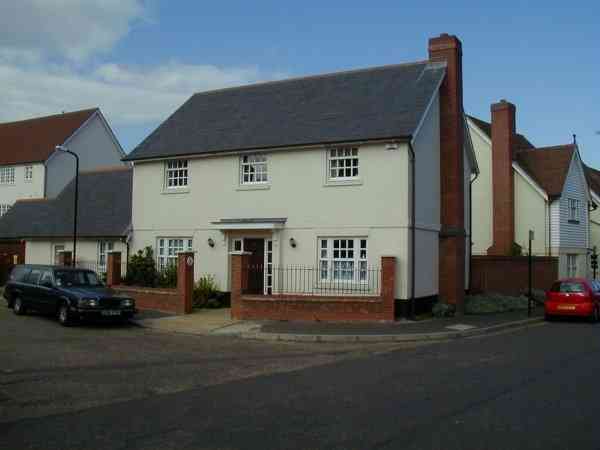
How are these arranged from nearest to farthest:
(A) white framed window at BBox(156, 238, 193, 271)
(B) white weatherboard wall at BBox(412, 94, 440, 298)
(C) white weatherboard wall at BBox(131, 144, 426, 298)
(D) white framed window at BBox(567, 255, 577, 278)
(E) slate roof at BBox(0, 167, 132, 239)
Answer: (C) white weatherboard wall at BBox(131, 144, 426, 298), (B) white weatherboard wall at BBox(412, 94, 440, 298), (A) white framed window at BBox(156, 238, 193, 271), (E) slate roof at BBox(0, 167, 132, 239), (D) white framed window at BBox(567, 255, 577, 278)

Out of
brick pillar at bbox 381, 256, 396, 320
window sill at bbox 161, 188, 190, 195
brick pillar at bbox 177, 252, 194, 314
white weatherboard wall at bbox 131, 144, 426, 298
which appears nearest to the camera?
brick pillar at bbox 381, 256, 396, 320

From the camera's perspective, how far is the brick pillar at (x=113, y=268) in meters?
22.7

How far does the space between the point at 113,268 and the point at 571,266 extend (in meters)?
23.1

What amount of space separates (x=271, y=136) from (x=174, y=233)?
17.1ft

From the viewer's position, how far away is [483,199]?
33531mm

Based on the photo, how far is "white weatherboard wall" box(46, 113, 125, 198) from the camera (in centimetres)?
4544

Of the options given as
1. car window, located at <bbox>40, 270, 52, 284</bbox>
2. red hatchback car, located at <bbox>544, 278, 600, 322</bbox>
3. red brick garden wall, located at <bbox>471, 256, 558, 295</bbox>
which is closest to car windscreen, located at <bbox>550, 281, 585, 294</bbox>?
red hatchback car, located at <bbox>544, 278, 600, 322</bbox>

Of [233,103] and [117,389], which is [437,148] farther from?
[117,389]

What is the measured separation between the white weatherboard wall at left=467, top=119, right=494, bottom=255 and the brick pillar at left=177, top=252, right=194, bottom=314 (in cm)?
1825

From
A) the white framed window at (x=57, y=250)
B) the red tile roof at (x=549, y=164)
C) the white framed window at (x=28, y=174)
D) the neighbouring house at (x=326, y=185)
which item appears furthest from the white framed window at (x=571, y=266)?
the white framed window at (x=28, y=174)

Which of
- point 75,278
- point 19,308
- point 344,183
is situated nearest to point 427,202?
point 344,183

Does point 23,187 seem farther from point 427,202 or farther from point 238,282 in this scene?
point 427,202

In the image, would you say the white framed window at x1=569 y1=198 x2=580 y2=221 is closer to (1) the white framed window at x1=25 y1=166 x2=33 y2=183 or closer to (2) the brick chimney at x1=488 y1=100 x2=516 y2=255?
(2) the brick chimney at x1=488 y1=100 x2=516 y2=255

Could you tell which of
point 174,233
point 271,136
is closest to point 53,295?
point 174,233
